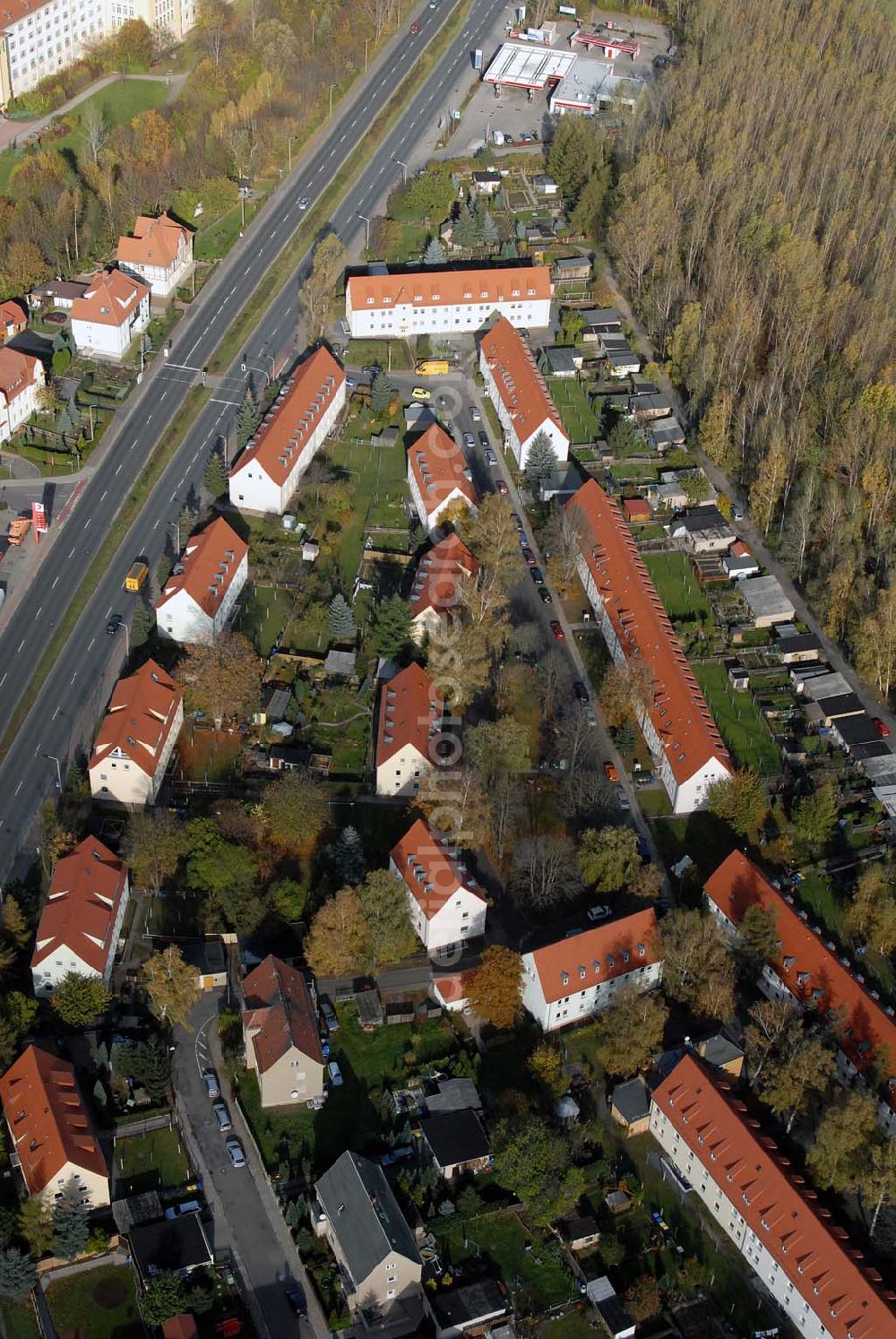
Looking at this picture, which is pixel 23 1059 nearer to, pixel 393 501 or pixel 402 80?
pixel 393 501

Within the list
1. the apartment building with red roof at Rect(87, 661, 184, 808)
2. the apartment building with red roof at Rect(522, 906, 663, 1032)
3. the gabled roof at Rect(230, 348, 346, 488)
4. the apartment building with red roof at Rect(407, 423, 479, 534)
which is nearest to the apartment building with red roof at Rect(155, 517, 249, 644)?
the apartment building with red roof at Rect(87, 661, 184, 808)

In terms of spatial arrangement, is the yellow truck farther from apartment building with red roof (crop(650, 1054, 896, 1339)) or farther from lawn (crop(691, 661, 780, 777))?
apartment building with red roof (crop(650, 1054, 896, 1339))

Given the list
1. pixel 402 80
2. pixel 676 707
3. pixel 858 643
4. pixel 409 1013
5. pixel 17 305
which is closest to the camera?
pixel 409 1013

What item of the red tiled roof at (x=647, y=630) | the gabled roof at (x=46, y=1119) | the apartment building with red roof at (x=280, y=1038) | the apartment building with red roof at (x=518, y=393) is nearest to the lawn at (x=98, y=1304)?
the gabled roof at (x=46, y=1119)

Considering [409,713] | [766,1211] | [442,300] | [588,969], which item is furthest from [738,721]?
[442,300]

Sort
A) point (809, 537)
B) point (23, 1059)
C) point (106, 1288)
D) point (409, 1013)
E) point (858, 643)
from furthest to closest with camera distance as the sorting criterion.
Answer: point (809, 537), point (858, 643), point (409, 1013), point (23, 1059), point (106, 1288)

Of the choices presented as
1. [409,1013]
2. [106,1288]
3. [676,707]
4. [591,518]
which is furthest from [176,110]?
[106,1288]
